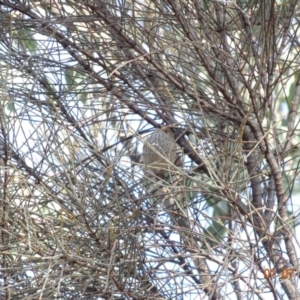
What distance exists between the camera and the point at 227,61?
1.65 meters

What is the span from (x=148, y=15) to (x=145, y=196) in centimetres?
54

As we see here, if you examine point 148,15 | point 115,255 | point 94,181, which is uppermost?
point 148,15

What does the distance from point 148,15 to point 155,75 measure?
6.8 inches

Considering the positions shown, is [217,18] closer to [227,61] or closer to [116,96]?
[227,61]

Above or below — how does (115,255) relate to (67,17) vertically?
below

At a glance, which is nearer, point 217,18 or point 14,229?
point 14,229

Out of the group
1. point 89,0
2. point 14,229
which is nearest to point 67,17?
point 89,0

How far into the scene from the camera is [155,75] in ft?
5.80

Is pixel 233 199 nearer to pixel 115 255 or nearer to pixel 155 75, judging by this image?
pixel 115 255

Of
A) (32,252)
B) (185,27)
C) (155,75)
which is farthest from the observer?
(155,75)

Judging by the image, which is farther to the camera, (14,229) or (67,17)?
(67,17)

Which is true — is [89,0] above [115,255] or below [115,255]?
above

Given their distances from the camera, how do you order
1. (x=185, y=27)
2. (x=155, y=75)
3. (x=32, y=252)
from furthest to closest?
(x=155, y=75) < (x=185, y=27) < (x=32, y=252)

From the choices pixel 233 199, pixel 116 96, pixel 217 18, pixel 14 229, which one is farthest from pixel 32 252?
pixel 217 18
